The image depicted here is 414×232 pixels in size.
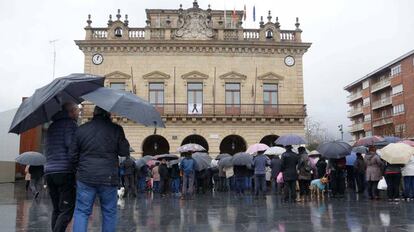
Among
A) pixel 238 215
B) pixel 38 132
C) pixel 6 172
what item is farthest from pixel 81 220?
pixel 38 132

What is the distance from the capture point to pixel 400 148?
13.0 metres

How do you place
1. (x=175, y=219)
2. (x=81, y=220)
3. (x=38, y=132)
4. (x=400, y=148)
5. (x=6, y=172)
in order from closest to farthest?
(x=81, y=220) < (x=175, y=219) < (x=400, y=148) < (x=6, y=172) < (x=38, y=132)

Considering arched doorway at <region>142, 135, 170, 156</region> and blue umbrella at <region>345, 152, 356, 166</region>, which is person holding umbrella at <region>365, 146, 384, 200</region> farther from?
arched doorway at <region>142, 135, 170, 156</region>

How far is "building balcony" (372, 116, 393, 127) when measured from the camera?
6784cm

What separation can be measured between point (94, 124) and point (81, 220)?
120cm

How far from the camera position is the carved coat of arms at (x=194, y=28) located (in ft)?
106

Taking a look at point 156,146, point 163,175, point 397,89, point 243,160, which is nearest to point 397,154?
point 243,160

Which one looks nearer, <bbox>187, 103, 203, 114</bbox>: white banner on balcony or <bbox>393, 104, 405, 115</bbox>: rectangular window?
<bbox>187, 103, 203, 114</bbox>: white banner on balcony

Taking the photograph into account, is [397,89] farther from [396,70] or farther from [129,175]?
[129,175]

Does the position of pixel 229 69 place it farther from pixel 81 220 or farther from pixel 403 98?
pixel 403 98

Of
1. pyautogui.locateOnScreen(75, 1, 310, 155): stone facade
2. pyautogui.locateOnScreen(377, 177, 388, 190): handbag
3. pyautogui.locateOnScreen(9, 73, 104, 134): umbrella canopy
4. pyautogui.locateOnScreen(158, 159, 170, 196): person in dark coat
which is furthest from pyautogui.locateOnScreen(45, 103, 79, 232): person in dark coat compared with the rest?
pyautogui.locateOnScreen(75, 1, 310, 155): stone facade

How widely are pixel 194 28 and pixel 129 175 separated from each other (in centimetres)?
1772

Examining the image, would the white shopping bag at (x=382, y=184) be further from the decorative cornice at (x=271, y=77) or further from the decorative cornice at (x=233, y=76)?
the decorative cornice at (x=233, y=76)

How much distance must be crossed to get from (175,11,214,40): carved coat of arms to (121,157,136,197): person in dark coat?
1674cm
